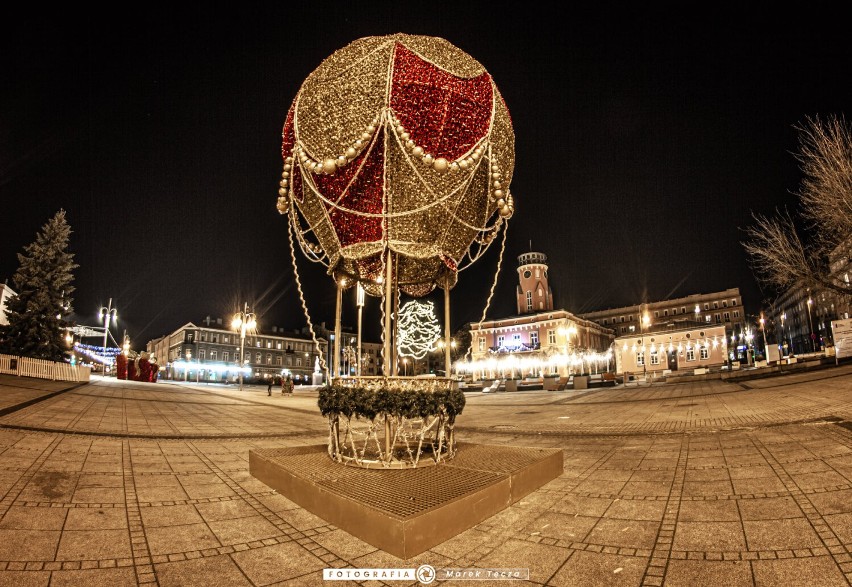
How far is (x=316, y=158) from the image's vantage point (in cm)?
598

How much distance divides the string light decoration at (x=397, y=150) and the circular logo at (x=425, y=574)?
4061 millimetres

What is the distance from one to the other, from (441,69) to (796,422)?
422 inches

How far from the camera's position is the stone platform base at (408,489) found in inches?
131

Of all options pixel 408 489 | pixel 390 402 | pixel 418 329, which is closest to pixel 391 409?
pixel 390 402

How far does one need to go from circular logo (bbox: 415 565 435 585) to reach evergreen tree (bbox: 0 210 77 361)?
129 feet

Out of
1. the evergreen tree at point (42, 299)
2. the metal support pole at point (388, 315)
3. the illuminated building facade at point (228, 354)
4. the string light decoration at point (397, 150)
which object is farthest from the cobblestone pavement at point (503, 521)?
the illuminated building facade at point (228, 354)

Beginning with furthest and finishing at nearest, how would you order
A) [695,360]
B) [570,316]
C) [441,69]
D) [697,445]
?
[570,316] < [695,360] < [697,445] < [441,69]

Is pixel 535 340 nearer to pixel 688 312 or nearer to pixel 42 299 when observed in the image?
pixel 688 312

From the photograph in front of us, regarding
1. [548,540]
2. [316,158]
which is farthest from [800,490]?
[316,158]

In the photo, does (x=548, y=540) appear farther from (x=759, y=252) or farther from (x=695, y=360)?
(x=695, y=360)

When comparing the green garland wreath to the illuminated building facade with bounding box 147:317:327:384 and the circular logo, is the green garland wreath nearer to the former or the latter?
the circular logo

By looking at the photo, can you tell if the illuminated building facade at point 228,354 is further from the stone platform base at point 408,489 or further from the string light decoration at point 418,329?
the stone platform base at point 408,489

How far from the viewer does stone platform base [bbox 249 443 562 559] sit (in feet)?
10.9

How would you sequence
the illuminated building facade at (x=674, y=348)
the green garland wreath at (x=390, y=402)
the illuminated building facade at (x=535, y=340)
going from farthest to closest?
the illuminated building facade at (x=535, y=340), the illuminated building facade at (x=674, y=348), the green garland wreath at (x=390, y=402)
